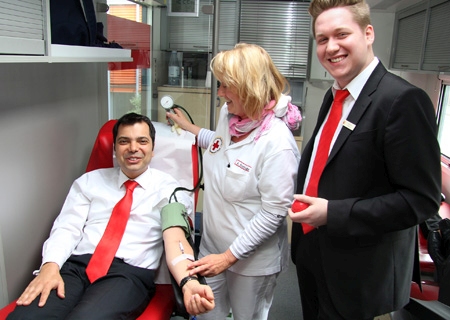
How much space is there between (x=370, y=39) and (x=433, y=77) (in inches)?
106

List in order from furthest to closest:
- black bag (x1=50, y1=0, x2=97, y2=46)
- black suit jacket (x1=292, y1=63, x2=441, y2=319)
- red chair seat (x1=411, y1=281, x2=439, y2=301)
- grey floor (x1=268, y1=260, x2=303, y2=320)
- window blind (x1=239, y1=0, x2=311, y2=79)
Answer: window blind (x1=239, y1=0, x2=311, y2=79), grey floor (x1=268, y1=260, x2=303, y2=320), red chair seat (x1=411, y1=281, x2=439, y2=301), black bag (x1=50, y1=0, x2=97, y2=46), black suit jacket (x1=292, y1=63, x2=441, y2=319)

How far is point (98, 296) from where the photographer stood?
1.43 meters

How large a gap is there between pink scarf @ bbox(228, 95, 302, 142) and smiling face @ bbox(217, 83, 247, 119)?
3cm

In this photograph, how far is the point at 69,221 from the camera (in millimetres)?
1728

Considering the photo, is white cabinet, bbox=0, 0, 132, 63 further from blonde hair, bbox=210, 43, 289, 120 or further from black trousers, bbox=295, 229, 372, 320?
black trousers, bbox=295, 229, 372, 320

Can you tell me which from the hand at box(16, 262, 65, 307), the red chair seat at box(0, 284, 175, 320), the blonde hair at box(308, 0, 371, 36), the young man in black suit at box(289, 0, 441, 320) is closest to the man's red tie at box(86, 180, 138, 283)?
the hand at box(16, 262, 65, 307)

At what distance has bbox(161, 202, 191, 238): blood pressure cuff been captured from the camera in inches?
62.8

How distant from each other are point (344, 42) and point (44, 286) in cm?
140

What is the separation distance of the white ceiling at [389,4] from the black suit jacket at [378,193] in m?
2.73

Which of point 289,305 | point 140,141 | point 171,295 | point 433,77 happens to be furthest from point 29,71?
point 433,77

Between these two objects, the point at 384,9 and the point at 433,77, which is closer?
the point at 433,77

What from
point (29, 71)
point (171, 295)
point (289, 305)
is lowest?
point (289, 305)

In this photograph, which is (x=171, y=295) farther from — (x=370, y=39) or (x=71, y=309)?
(x=370, y=39)

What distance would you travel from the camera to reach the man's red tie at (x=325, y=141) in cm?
125
